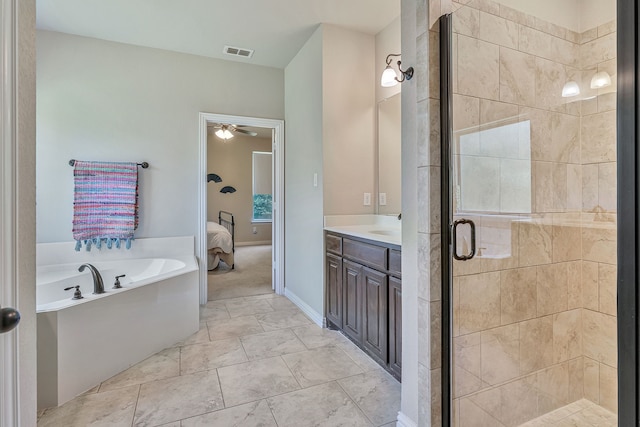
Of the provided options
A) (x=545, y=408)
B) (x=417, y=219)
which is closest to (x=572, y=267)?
(x=545, y=408)

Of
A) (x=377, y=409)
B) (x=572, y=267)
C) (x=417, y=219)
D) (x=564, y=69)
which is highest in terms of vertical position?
(x=564, y=69)

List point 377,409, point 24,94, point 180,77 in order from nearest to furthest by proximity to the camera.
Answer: point 24,94 < point 377,409 < point 180,77

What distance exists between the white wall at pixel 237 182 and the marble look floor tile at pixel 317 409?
6.26m

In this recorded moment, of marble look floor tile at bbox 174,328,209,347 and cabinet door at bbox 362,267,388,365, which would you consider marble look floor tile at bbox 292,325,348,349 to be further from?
marble look floor tile at bbox 174,328,209,347

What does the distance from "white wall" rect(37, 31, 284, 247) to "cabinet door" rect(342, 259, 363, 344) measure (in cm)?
A: 198

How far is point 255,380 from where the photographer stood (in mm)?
2141

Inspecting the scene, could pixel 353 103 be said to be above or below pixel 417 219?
above

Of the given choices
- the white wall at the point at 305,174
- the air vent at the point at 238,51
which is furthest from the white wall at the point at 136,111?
the white wall at the point at 305,174

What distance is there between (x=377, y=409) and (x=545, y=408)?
829mm

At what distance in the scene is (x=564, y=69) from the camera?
61.5 inches

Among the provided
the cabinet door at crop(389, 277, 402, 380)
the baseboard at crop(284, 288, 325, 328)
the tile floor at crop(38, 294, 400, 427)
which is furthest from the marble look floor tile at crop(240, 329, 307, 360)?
the cabinet door at crop(389, 277, 402, 380)

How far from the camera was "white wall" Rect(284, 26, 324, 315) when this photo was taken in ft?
10.2

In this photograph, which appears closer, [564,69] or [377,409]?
[564,69]

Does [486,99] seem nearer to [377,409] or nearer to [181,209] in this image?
[377,409]
